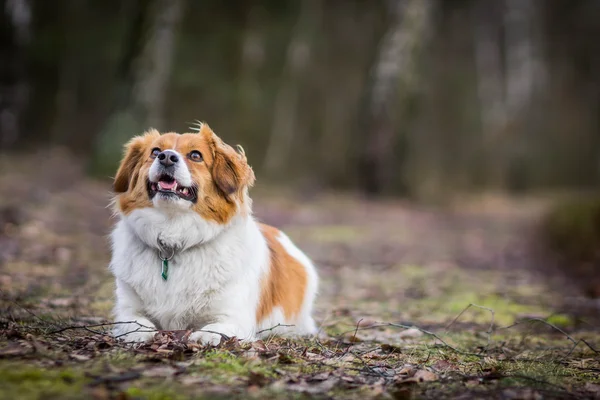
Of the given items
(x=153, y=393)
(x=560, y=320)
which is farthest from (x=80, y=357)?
(x=560, y=320)

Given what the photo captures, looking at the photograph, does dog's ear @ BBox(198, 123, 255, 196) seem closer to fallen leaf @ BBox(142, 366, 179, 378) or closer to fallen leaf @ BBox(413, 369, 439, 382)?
fallen leaf @ BBox(142, 366, 179, 378)

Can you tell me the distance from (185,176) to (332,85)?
63.8ft

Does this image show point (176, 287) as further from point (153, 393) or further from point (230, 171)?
point (153, 393)

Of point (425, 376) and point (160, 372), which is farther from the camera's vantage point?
point (425, 376)

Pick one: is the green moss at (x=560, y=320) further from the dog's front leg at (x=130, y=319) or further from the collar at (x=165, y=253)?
the dog's front leg at (x=130, y=319)

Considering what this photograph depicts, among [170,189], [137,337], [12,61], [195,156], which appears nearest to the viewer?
[137,337]

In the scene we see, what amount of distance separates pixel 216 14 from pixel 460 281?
51.5 ft

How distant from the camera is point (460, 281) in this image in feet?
28.3

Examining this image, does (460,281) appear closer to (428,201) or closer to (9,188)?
(9,188)

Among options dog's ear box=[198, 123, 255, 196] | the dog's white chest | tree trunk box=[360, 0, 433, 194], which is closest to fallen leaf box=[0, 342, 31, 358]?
the dog's white chest

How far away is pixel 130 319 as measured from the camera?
4.20m

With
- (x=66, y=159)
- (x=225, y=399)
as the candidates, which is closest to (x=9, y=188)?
(x=66, y=159)

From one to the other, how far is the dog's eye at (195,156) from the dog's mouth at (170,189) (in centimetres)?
23

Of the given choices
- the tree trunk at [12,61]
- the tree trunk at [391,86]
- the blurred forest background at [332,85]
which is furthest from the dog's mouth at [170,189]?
the tree trunk at [12,61]
